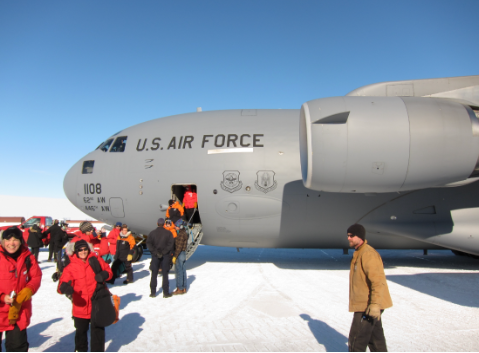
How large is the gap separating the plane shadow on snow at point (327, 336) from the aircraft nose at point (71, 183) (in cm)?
868

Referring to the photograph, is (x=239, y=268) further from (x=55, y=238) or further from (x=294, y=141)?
(x=55, y=238)

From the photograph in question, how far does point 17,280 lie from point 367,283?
11.5 ft

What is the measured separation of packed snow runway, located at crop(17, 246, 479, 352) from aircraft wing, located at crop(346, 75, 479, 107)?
4.46m

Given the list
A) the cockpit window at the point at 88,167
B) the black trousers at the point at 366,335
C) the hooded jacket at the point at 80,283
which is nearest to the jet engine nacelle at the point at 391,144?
the black trousers at the point at 366,335

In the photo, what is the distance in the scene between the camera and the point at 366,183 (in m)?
6.32

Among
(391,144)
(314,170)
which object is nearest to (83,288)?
(314,170)

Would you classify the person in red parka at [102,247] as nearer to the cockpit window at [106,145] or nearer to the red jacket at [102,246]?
the red jacket at [102,246]

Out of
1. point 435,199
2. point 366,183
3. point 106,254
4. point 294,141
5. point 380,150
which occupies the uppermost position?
point 294,141

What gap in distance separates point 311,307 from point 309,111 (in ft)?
12.8

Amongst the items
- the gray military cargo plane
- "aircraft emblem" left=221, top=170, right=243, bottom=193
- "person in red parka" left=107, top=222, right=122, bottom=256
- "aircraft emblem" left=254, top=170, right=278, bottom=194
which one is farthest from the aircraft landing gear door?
"aircraft emblem" left=254, top=170, right=278, bottom=194

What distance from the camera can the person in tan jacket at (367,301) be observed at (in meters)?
2.91

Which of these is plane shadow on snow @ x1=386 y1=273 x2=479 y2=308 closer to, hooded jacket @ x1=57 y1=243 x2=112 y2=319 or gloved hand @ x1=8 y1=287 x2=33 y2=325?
hooded jacket @ x1=57 y1=243 x2=112 y2=319

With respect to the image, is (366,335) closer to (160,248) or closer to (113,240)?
(160,248)

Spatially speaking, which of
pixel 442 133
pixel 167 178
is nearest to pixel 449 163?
pixel 442 133
